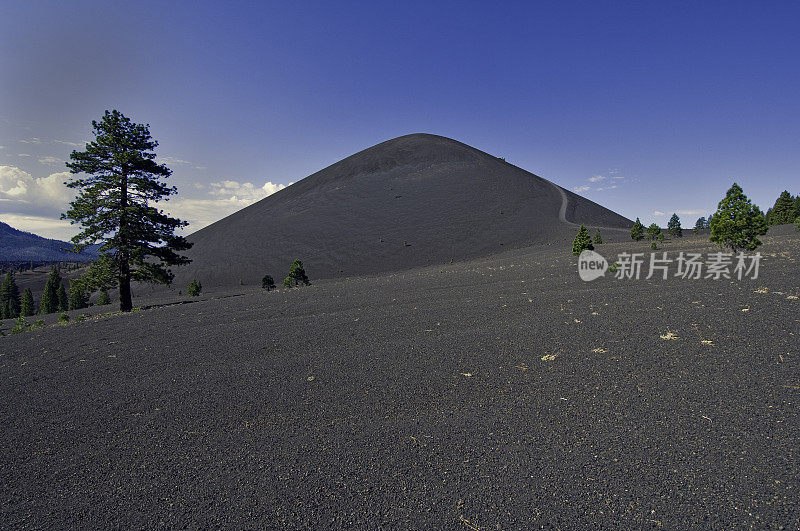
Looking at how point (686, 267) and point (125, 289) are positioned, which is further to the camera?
point (125, 289)

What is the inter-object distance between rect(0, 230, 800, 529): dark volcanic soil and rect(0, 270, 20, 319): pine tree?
61620 millimetres

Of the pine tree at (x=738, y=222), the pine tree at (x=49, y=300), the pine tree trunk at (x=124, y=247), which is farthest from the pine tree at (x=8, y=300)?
the pine tree at (x=738, y=222)

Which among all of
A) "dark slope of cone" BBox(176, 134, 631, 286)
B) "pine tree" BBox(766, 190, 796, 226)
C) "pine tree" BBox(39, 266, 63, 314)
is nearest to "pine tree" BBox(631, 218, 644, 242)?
"dark slope of cone" BBox(176, 134, 631, 286)

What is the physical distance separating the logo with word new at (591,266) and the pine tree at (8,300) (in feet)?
240

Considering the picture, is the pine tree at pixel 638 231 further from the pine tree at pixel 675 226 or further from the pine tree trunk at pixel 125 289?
the pine tree trunk at pixel 125 289

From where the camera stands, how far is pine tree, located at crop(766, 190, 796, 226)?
5134 centimetres

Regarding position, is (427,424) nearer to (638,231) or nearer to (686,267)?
(686,267)

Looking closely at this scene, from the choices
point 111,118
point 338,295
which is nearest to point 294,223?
point 111,118

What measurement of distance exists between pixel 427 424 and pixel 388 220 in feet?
216

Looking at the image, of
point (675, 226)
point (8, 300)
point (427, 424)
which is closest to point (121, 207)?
point (427, 424)

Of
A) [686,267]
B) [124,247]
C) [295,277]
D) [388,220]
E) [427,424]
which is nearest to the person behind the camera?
[427,424]

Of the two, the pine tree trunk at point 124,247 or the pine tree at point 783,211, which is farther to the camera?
Result: the pine tree at point 783,211

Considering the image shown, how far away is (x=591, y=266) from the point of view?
70.3 ft

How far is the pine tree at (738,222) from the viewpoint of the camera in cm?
1936
